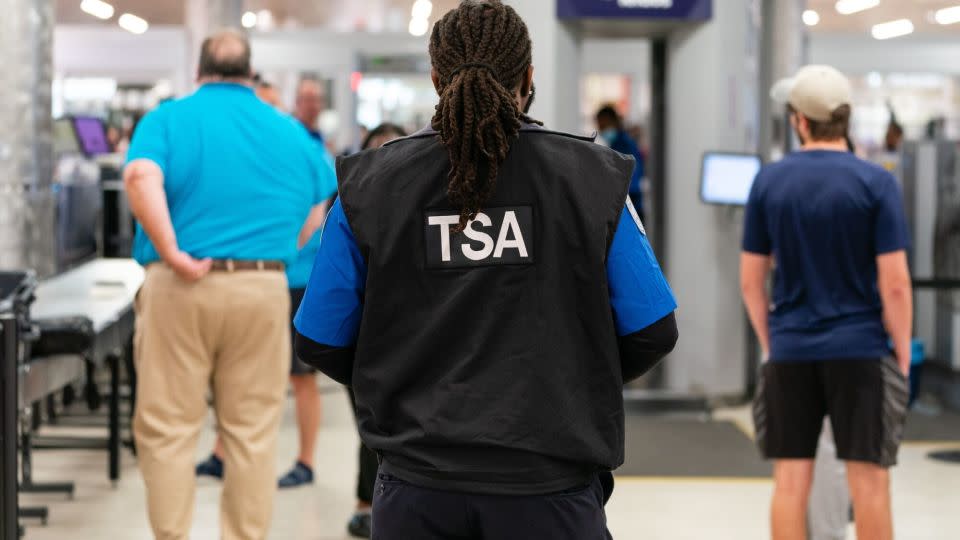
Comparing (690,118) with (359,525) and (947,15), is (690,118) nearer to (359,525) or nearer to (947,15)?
(359,525)

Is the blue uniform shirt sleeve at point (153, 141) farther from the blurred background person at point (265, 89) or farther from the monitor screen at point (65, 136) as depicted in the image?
the monitor screen at point (65, 136)

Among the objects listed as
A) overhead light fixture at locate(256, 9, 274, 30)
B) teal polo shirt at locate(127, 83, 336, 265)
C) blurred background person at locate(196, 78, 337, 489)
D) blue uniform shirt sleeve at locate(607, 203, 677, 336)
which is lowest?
blurred background person at locate(196, 78, 337, 489)

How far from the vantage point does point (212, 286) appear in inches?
151

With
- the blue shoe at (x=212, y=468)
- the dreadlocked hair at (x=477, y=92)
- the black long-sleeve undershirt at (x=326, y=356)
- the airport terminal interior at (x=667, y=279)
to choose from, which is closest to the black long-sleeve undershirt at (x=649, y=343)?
the dreadlocked hair at (x=477, y=92)

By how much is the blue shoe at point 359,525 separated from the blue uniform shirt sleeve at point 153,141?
5.11ft

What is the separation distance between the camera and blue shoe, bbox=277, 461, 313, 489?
561cm

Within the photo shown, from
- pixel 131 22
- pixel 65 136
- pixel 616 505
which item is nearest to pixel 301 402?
pixel 616 505

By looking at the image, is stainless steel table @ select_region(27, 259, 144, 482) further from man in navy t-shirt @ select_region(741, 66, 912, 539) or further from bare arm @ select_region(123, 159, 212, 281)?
man in navy t-shirt @ select_region(741, 66, 912, 539)

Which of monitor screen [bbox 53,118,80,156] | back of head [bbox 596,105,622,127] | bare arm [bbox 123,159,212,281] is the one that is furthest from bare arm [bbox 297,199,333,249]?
back of head [bbox 596,105,622,127]

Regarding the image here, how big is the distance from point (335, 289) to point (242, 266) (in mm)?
1977

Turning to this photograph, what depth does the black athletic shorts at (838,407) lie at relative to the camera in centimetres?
345

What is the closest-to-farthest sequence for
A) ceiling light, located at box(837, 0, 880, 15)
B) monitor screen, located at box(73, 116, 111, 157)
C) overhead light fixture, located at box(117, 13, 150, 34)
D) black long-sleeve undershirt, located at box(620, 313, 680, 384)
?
1. black long-sleeve undershirt, located at box(620, 313, 680, 384)
2. monitor screen, located at box(73, 116, 111, 157)
3. ceiling light, located at box(837, 0, 880, 15)
4. overhead light fixture, located at box(117, 13, 150, 34)

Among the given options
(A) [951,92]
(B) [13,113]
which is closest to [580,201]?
(B) [13,113]

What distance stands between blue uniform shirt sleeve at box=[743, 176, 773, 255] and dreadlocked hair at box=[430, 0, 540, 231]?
172 cm
